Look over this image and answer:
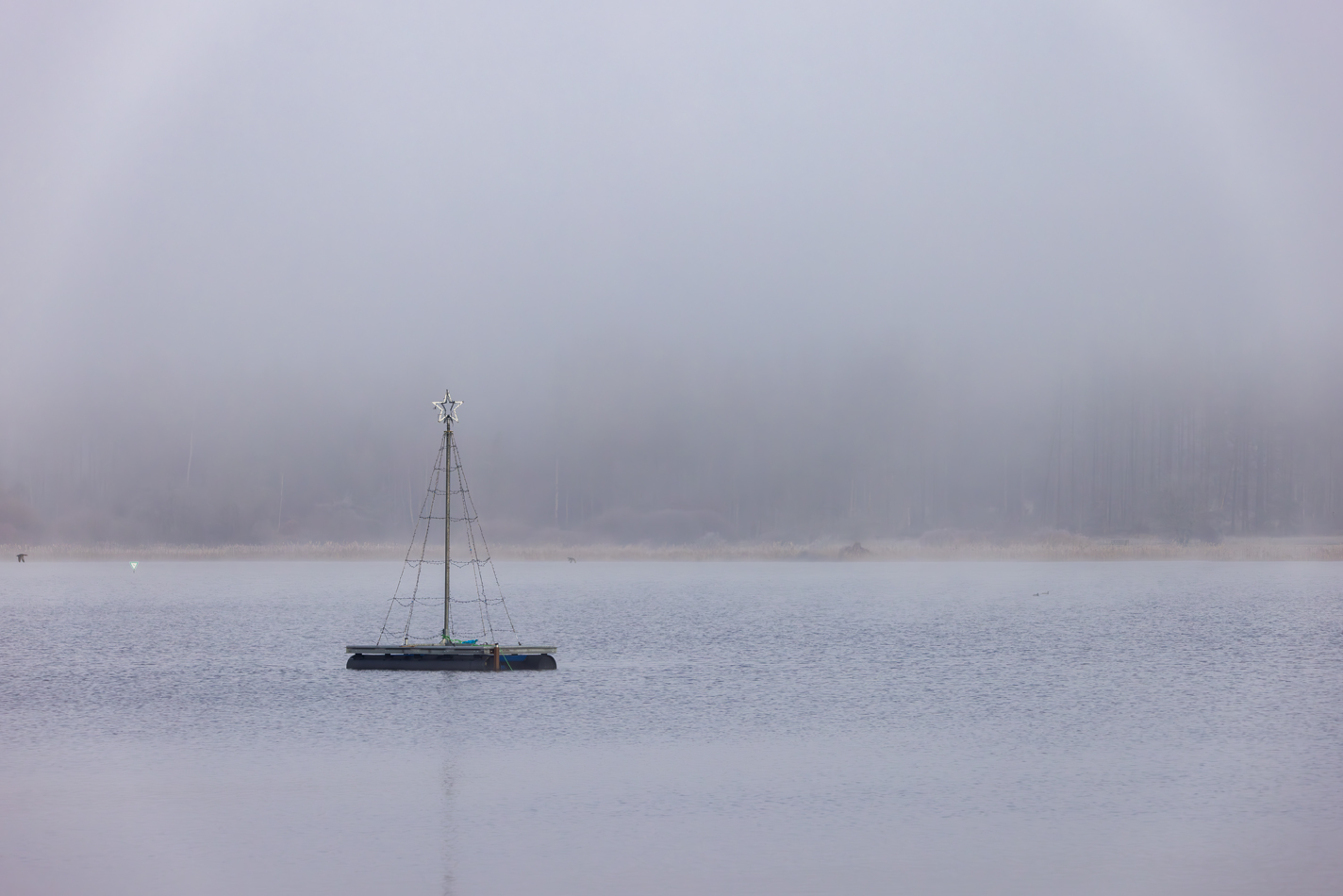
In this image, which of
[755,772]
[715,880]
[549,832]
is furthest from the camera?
[755,772]

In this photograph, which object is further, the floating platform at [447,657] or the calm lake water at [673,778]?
the floating platform at [447,657]

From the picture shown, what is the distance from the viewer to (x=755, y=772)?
46.5 meters

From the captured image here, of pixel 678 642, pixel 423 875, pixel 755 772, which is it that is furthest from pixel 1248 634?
pixel 423 875

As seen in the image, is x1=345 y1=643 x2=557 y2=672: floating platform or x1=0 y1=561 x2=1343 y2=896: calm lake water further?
x1=345 y1=643 x2=557 y2=672: floating platform

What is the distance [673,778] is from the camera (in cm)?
4547

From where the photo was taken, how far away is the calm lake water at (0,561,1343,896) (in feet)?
107

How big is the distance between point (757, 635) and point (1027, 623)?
151 ft

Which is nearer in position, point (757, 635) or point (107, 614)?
point (757, 635)

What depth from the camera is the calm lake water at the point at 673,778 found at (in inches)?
1287

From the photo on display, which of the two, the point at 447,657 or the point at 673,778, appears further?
the point at 447,657

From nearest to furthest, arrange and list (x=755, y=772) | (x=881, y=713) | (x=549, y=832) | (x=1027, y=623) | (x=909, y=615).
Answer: (x=549, y=832) → (x=755, y=772) → (x=881, y=713) → (x=1027, y=623) → (x=909, y=615)

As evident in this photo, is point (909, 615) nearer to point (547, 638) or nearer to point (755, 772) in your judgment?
point (547, 638)

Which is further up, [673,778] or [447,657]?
[447,657]

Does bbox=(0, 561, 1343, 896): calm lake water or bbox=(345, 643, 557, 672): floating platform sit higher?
bbox=(345, 643, 557, 672): floating platform
